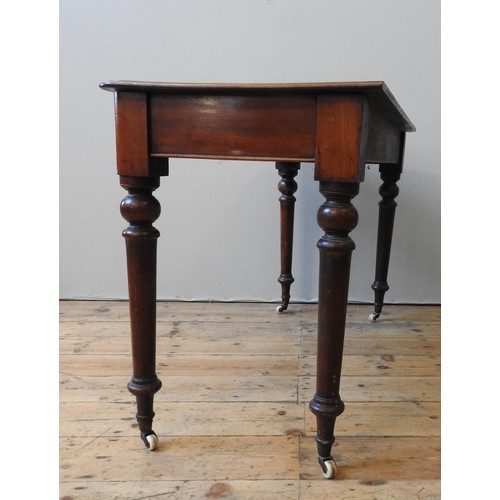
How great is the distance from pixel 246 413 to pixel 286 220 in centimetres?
95

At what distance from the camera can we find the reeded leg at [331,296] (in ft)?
3.12

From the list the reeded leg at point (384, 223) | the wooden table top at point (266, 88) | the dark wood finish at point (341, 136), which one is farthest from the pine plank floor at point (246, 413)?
the wooden table top at point (266, 88)

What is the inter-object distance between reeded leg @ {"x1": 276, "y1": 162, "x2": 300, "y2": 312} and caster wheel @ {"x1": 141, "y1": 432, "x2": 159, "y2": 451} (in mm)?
1087

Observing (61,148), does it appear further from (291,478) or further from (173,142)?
(291,478)

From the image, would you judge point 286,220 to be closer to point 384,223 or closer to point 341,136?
point 384,223

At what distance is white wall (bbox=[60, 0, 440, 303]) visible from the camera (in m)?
2.13

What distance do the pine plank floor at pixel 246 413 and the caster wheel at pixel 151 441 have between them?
2cm

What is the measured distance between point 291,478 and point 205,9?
184cm

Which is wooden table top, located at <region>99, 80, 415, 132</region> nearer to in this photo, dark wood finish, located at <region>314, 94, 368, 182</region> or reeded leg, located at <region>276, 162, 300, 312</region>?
dark wood finish, located at <region>314, 94, 368, 182</region>

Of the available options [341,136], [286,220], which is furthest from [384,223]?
[341,136]

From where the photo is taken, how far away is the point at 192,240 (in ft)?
7.54

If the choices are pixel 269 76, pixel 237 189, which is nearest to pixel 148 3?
pixel 269 76

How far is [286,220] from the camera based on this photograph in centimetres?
205

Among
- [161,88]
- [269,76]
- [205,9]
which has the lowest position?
[161,88]
